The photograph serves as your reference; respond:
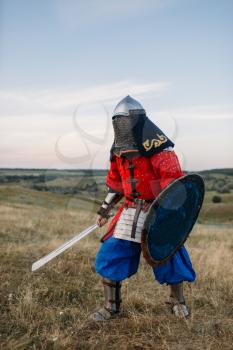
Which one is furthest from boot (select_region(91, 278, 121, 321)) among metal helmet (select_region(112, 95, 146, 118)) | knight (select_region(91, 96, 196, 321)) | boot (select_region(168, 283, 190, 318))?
metal helmet (select_region(112, 95, 146, 118))

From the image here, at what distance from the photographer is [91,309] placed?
4504 millimetres

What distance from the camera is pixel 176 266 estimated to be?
4215 millimetres

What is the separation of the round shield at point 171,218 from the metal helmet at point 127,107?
2.80ft

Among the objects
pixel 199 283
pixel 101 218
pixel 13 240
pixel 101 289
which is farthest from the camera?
pixel 13 240

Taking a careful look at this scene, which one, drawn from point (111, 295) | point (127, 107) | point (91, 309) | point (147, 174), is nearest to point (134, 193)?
point (147, 174)

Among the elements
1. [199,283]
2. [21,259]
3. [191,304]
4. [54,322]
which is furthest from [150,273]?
[54,322]

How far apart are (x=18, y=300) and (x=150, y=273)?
2.14m

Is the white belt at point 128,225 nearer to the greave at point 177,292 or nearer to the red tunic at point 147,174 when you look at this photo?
the red tunic at point 147,174

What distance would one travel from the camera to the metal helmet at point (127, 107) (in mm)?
4148

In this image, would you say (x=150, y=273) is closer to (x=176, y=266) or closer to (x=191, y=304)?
(x=191, y=304)

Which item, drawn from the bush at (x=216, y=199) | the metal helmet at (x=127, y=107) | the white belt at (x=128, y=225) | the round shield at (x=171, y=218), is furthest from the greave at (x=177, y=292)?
the bush at (x=216, y=199)

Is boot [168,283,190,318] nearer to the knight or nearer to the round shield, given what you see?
the knight

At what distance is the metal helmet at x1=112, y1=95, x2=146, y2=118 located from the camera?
4148 mm

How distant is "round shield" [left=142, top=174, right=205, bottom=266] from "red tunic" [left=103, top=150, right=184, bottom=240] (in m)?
0.14
